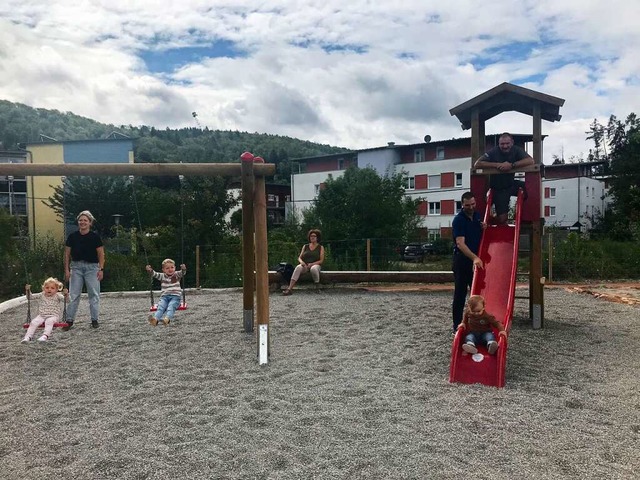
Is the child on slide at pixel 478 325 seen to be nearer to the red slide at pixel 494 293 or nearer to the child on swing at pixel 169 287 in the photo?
the red slide at pixel 494 293

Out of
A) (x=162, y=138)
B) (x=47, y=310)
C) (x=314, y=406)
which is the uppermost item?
(x=162, y=138)

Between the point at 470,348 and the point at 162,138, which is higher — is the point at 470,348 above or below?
below

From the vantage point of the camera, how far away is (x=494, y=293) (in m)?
5.99

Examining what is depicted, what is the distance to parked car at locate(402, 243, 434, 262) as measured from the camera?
1699cm

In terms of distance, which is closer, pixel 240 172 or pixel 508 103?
pixel 240 172

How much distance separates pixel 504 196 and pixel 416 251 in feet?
42.1

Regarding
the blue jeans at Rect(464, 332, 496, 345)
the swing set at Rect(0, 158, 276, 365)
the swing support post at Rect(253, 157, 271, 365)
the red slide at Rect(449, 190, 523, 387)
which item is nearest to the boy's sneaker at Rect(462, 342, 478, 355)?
the red slide at Rect(449, 190, 523, 387)

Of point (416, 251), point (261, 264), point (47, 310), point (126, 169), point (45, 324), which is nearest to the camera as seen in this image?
point (261, 264)

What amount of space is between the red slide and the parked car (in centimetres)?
942

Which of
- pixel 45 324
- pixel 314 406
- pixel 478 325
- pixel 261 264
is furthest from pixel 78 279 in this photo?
pixel 478 325

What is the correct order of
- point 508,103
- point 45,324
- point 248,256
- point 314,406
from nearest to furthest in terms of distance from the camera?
1. point 314,406
2. point 45,324
3. point 248,256
4. point 508,103

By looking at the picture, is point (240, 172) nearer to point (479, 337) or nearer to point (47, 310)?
point (47, 310)

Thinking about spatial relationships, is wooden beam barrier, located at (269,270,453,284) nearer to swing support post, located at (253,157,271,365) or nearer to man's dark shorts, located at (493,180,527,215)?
man's dark shorts, located at (493,180,527,215)

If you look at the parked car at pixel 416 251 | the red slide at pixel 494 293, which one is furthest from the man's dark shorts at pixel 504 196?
the parked car at pixel 416 251
